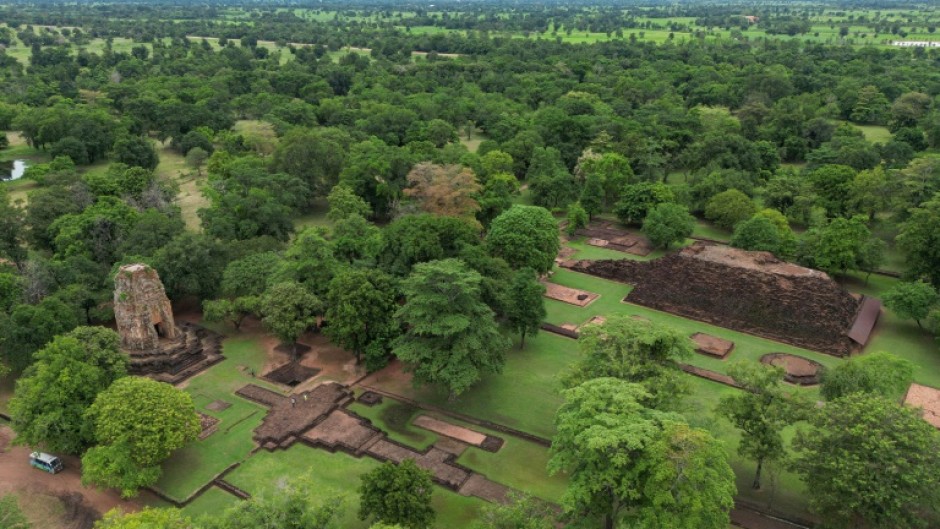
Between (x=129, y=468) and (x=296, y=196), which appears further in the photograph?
(x=296, y=196)

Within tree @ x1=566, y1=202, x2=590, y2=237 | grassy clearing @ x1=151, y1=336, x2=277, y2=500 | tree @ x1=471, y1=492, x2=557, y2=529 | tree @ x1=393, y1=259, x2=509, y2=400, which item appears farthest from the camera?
tree @ x1=566, y1=202, x2=590, y2=237

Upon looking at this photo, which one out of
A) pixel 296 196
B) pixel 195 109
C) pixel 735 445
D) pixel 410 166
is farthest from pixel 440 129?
pixel 735 445

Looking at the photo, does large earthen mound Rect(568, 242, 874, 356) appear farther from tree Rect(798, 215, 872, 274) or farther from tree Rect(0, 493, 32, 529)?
tree Rect(0, 493, 32, 529)

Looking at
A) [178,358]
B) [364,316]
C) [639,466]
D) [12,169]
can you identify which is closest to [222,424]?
[178,358]

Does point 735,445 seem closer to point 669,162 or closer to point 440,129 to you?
point 669,162

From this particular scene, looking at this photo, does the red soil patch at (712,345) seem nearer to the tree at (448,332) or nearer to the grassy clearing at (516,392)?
the grassy clearing at (516,392)

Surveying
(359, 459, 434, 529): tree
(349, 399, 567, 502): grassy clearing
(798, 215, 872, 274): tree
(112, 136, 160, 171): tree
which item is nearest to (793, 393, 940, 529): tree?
(349, 399, 567, 502): grassy clearing
